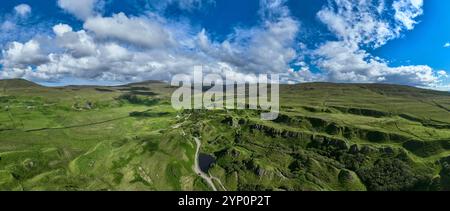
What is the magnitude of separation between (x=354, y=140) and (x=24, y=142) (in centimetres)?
16158

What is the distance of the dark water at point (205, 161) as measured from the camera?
138375 mm

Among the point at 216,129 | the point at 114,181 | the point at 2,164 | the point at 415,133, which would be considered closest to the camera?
the point at 114,181

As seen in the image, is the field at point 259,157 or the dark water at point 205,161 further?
A: the dark water at point 205,161

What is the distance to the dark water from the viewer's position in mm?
138375

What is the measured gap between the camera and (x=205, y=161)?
5787 inches

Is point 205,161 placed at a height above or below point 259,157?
below

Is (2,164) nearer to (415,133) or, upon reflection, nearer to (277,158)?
(277,158)

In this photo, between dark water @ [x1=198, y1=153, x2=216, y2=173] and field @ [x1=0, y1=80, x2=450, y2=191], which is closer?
field @ [x1=0, y1=80, x2=450, y2=191]

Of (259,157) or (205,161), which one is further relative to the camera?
(205,161)
